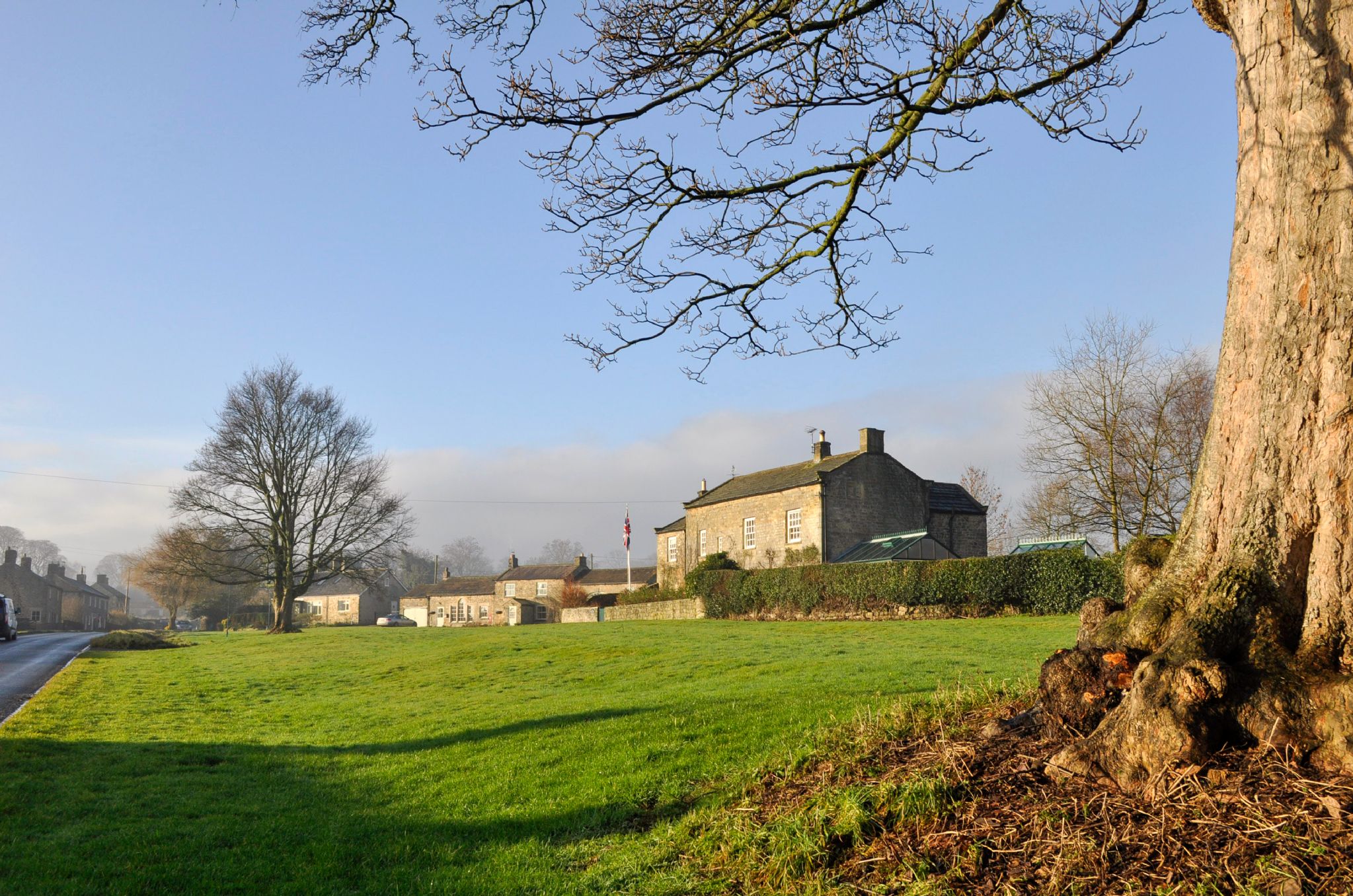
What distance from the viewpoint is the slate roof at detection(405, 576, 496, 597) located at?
295 ft

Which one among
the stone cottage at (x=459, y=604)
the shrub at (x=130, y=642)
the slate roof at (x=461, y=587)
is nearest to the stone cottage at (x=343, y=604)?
the stone cottage at (x=459, y=604)

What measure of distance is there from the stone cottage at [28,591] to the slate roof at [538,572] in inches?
1843

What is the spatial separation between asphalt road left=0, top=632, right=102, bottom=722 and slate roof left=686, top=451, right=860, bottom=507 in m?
31.7

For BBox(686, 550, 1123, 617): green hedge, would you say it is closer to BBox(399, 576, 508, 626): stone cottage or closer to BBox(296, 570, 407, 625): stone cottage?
BBox(399, 576, 508, 626): stone cottage

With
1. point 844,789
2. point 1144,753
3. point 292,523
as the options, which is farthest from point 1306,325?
point 292,523

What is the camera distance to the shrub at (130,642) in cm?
3450

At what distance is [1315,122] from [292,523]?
50.7m

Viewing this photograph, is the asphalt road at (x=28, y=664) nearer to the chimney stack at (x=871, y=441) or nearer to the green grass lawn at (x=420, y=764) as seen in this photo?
the green grass lawn at (x=420, y=764)

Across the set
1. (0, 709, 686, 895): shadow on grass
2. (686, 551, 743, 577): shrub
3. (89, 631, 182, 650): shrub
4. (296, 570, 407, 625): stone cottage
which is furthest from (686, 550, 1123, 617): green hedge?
(296, 570, 407, 625): stone cottage

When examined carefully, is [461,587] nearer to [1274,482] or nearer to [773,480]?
[773,480]

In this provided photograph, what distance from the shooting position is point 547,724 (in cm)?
1174

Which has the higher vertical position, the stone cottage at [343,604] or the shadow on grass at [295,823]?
the shadow on grass at [295,823]

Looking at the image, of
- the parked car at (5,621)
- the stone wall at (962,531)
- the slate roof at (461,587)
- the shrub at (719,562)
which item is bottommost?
the slate roof at (461,587)

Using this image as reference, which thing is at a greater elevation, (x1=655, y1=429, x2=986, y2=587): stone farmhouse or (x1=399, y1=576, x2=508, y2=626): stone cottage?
(x1=655, y1=429, x2=986, y2=587): stone farmhouse
